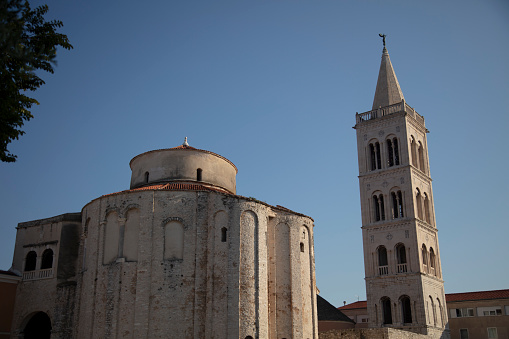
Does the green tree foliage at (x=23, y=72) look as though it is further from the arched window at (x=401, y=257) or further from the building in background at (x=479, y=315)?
the building in background at (x=479, y=315)

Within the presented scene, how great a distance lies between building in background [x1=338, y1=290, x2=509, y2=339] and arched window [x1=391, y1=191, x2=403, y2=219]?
36.5 feet

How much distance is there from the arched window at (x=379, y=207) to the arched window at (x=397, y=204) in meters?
0.91

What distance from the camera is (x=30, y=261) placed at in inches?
1324

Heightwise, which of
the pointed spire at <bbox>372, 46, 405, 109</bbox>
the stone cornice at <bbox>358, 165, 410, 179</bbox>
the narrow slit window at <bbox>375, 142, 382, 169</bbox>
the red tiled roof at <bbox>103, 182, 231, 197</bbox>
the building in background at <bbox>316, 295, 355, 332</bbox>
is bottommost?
the building in background at <bbox>316, 295, 355, 332</bbox>

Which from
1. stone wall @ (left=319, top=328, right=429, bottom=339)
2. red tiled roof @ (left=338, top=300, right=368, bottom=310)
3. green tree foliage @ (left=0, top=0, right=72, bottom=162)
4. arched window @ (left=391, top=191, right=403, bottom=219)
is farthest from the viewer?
red tiled roof @ (left=338, top=300, right=368, bottom=310)

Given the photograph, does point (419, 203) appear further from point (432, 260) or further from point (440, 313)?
point (440, 313)

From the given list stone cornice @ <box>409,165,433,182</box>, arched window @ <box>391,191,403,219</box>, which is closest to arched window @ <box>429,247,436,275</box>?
arched window @ <box>391,191,403,219</box>

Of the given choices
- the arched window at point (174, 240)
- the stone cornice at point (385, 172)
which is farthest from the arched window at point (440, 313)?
the arched window at point (174, 240)

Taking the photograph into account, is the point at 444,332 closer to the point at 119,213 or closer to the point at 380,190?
the point at 380,190

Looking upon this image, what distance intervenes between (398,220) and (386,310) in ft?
24.1

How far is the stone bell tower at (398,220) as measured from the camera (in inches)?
1670

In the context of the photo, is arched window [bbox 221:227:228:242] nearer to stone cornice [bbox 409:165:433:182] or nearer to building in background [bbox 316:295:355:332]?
building in background [bbox 316:295:355:332]

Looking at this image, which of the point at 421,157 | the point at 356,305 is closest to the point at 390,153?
the point at 421,157

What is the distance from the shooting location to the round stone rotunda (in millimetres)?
27047
